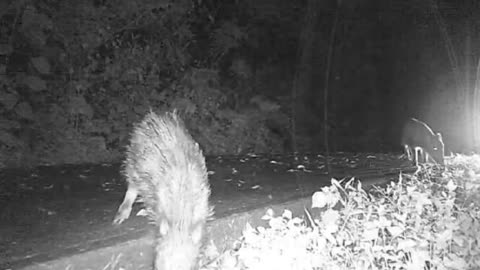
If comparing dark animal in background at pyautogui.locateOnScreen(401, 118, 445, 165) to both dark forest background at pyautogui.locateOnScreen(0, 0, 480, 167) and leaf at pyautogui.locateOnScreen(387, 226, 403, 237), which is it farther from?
leaf at pyautogui.locateOnScreen(387, 226, 403, 237)

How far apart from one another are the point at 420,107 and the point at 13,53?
434 cm

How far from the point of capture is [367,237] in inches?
111

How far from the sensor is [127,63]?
7539mm

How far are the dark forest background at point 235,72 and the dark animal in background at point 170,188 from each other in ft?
9.37

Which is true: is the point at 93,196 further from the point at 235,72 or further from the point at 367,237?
the point at 235,72

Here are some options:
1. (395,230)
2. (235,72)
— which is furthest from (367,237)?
(235,72)

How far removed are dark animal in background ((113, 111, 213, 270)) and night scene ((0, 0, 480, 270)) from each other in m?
0.01

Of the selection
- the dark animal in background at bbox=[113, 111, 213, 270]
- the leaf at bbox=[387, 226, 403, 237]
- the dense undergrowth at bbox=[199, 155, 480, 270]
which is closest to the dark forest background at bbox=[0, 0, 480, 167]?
the dense undergrowth at bbox=[199, 155, 480, 270]

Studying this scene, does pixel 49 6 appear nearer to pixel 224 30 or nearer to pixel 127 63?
pixel 127 63

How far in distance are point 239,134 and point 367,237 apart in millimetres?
5668

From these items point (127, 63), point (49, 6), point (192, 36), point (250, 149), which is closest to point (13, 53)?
point (49, 6)

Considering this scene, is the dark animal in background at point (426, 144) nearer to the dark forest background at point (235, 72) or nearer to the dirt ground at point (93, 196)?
A: the dirt ground at point (93, 196)

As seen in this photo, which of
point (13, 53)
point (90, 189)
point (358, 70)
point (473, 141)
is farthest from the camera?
point (358, 70)

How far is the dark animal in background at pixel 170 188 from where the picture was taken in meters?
1.97
